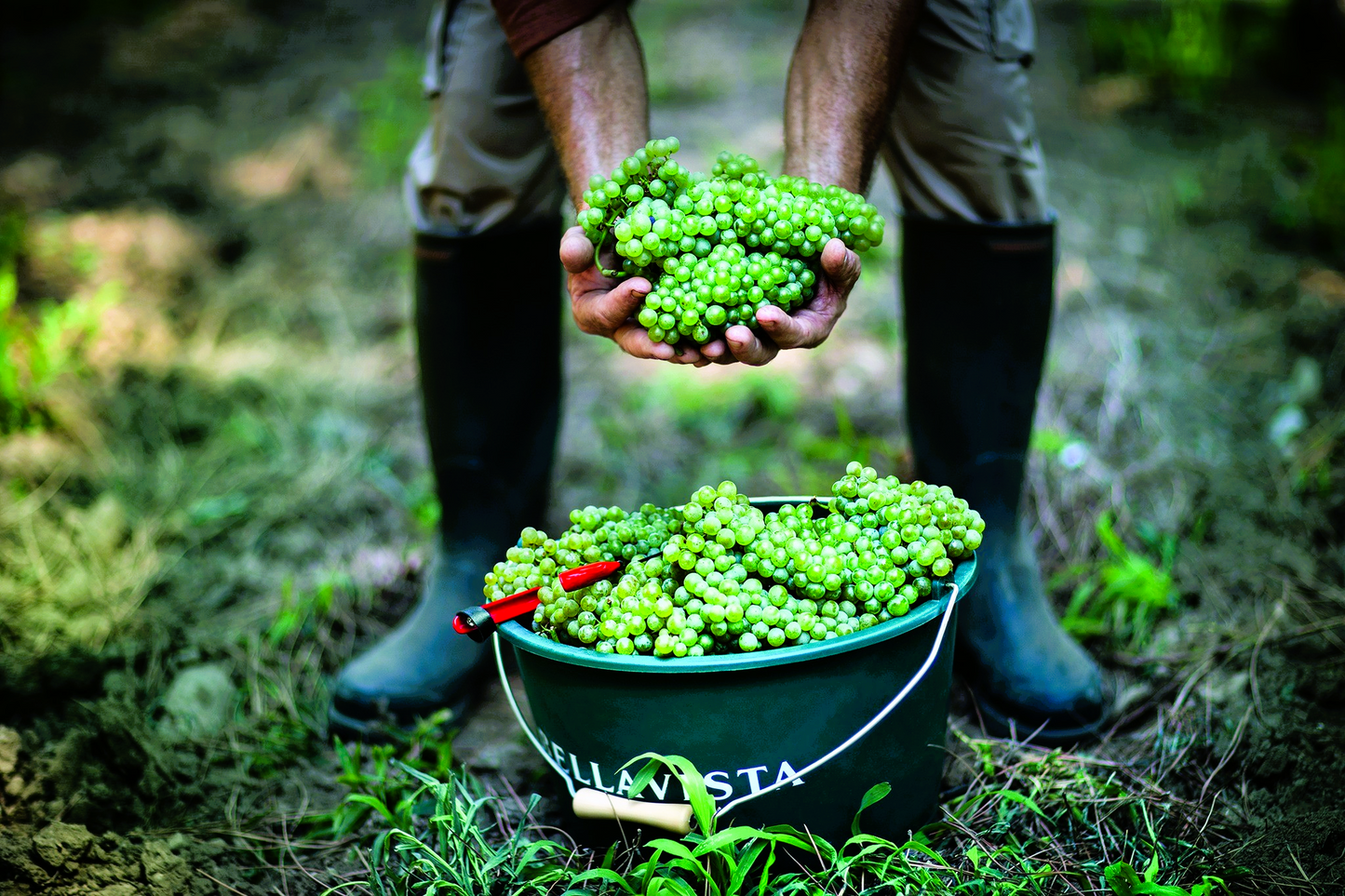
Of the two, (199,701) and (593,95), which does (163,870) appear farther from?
(593,95)

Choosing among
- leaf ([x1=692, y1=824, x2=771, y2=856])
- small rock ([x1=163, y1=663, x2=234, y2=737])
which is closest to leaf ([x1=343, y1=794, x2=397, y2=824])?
small rock ([x1=163, y1=663, x2=234, y2=737])

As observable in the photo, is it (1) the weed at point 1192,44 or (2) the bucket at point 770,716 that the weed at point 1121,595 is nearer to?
(2) the bucket at point 770,716

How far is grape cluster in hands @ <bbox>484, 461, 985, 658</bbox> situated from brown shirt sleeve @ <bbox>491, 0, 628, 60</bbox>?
82 cm

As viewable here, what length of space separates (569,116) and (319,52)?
482 cm

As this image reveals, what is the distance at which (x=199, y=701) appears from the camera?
1974 mm

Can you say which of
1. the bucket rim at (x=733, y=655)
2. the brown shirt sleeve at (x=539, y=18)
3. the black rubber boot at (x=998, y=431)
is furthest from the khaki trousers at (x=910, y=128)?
the bucket rim at (x=733, y=655)

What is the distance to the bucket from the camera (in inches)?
49.7

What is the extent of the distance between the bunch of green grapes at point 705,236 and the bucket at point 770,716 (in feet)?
1.55

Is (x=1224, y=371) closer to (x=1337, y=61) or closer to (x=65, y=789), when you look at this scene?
(x=1337, y=61)

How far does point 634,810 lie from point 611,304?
2.41 feet

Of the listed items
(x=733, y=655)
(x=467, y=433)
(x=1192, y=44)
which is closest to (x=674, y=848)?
(x=733, y=655)

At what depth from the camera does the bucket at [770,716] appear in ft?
4.14

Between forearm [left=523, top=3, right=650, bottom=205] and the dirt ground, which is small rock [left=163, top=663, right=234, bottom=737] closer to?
the dirt ground

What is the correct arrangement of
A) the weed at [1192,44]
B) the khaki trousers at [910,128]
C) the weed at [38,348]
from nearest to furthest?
the khaki trousers at [910,128] < the weed at [38,348] < the weed at [1192,44]
